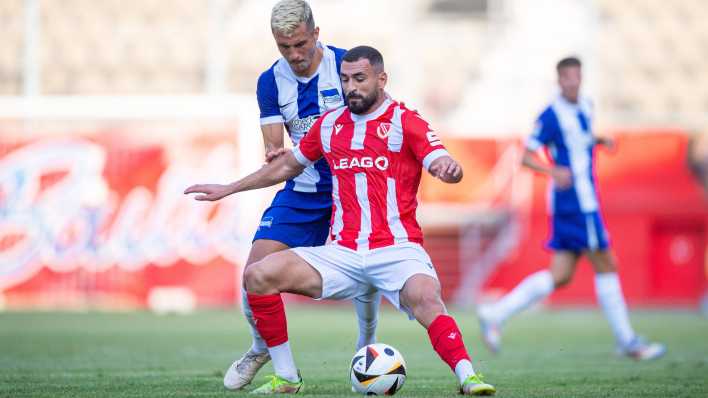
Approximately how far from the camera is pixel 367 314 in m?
6.37

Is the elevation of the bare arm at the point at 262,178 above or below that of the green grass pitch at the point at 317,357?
above

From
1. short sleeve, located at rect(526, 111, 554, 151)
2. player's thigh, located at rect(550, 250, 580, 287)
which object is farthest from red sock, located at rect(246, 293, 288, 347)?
short sleeve, located at rect(526, 111, 554, 151)

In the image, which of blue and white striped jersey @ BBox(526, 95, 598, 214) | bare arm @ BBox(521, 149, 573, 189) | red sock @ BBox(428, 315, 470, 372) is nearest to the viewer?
red sock @ BBox(428, 315, 470, 372)

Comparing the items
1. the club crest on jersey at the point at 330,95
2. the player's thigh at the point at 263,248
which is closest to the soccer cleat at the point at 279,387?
the player's thigh at the point at 263,248

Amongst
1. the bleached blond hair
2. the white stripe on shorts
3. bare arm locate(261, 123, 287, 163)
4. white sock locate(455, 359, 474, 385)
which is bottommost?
white sock locate(455, 359, 474, 385)

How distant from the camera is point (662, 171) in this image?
18969 millimetres

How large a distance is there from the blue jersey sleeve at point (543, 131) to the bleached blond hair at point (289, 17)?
13.6ft

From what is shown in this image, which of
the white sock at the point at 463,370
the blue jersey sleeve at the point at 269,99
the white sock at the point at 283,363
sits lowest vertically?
the white sock at the point at 283,363

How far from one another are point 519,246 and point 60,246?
736 cm

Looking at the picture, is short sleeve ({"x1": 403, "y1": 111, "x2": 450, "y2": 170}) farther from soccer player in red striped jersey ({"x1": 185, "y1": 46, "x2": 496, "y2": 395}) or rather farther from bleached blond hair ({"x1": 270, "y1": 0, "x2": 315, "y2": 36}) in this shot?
bleached blond hair ({"x1": 270, "y1": 0, "x2": 315, "y2": 36})

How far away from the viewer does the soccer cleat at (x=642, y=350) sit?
8773 mm

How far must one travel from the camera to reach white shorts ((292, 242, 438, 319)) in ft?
18.4

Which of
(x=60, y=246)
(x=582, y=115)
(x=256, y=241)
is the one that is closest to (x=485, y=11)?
(x=60, y=246)

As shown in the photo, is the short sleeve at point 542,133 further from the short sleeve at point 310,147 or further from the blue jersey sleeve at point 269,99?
the short sleeve at point 310,147
